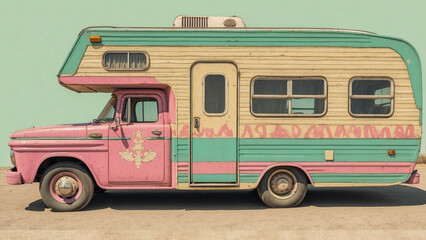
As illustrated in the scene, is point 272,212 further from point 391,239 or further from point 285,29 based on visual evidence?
point 285,29

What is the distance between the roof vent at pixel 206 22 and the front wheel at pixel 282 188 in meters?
2.81

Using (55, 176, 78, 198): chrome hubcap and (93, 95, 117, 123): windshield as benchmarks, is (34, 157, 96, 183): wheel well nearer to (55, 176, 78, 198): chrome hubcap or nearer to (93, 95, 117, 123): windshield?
(55, 176, 78, 198): chrome hubcap

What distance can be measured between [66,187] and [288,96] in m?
4.17

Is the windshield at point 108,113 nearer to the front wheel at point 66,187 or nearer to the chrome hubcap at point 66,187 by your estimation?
the front wheel at point 66,187

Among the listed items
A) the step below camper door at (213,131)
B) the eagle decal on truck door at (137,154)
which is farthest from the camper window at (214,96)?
the eagle decal on truck door at (137,154)

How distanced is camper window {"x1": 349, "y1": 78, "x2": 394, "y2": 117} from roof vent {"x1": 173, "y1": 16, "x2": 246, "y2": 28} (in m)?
2.36

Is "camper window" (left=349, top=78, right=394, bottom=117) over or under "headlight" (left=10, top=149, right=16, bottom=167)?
over

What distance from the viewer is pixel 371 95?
22.0 ft

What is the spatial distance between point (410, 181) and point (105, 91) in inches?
232

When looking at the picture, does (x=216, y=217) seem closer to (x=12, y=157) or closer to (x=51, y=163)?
(x=51, y=163)

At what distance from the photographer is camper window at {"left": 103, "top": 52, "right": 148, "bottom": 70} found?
6.61 meters

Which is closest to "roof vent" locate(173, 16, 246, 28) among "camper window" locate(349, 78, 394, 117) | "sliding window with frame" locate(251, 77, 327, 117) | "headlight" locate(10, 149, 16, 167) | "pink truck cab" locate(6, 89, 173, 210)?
"sliding window with frame" locate(251, 77, 327, 117)

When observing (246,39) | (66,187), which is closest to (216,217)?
(66,187)

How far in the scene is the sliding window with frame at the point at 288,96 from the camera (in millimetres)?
6641
